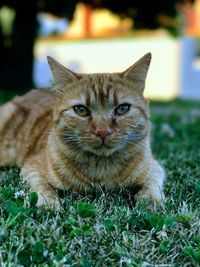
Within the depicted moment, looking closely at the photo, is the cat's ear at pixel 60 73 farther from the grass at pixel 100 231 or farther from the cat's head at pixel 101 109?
the grass at pixel 100 231

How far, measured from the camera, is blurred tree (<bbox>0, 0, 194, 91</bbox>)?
10.8 meters

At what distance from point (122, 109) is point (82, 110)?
0.22m

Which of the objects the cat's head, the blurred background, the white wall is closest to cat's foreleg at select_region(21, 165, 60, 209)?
the cat's head

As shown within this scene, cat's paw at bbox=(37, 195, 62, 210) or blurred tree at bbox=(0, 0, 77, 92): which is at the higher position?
cat's paw at bbox=(37, 195, 62, 210)

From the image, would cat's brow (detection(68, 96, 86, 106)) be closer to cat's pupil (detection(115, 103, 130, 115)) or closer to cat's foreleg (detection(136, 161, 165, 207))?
cat's pupil (detection(115, 103, 130, 115))

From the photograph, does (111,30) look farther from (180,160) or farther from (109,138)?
(109,138)

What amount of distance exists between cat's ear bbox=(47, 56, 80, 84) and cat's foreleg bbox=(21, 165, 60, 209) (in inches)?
22.9

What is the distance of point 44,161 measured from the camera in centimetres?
370

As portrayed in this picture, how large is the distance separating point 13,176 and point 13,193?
2.24 ft

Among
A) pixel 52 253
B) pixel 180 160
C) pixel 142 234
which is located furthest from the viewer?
pixel 180 160

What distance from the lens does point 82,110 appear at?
333 cm

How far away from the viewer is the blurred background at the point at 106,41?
11.0m

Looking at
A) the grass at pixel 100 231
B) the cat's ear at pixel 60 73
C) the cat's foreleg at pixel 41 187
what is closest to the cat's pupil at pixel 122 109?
the cat's ear at pixel 60 73

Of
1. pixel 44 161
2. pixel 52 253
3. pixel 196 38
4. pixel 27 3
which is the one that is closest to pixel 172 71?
pixel 196 38
